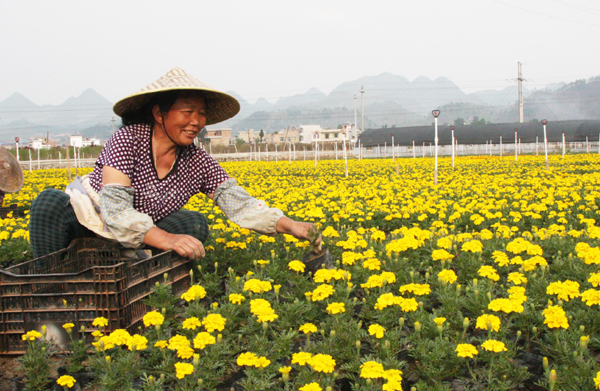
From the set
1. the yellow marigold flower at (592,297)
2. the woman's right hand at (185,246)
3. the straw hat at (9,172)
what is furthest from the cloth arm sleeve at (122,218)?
the straw hat at (9,172)

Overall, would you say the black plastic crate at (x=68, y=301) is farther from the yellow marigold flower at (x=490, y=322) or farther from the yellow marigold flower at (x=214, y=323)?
the yellow marigold flower at (x=490, y=322)

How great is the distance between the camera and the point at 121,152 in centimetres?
308

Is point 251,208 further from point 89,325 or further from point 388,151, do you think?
point 388,151

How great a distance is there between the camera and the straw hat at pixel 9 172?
712cm

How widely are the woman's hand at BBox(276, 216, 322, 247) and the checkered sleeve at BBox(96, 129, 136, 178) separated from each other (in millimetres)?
1007

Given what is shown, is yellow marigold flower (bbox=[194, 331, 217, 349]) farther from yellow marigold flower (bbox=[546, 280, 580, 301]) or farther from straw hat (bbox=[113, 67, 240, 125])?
yellow marigold flower (bbox=[546, 280, 580, 301])

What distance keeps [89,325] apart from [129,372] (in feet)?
1.41

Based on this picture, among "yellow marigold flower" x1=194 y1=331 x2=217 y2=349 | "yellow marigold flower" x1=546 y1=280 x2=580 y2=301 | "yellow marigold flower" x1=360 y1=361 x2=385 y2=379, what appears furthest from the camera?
"yellow marigold flower" x1=546 y1=280 x2=580 y2=301

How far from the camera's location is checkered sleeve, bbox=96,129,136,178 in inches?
Result: 120

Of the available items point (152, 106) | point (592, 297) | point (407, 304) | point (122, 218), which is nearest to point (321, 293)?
point (407, 304)

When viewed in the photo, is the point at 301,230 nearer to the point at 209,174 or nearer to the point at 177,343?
the point at 209,174

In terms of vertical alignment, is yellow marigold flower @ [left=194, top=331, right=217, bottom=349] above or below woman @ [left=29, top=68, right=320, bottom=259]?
below

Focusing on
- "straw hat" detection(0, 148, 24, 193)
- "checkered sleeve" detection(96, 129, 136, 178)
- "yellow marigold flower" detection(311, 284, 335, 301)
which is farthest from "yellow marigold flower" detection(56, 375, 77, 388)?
"straw hat" detection(0, 148, 24, 193)

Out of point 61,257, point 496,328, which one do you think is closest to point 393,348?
point 496,328
